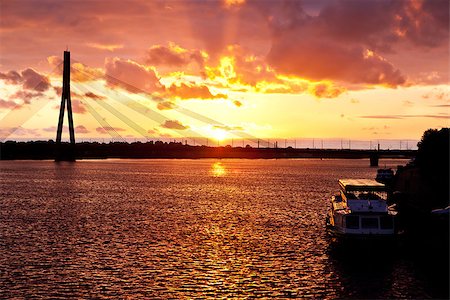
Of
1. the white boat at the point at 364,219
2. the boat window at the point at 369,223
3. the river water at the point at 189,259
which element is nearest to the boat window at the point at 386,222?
the white boat at the point at 364,219

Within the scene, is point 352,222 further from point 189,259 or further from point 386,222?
point 189,259

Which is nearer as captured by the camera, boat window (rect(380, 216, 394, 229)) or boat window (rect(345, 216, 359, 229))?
boat window (rect(380, 216, 394, 229))

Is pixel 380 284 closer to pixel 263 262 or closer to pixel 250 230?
pixel 263 262

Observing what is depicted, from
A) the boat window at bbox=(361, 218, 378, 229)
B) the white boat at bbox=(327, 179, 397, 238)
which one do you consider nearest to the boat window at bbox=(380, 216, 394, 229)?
the white boat at bbox=(327, 179, 397, 238)

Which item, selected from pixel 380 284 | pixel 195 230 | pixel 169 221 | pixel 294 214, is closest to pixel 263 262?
pixel 380 284

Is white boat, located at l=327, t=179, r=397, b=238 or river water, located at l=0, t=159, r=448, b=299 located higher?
white boat, located at l=327, t=179, r=397, b=238

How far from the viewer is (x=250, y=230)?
175 feet

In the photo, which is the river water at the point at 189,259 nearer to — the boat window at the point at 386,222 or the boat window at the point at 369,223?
the boat window at the point at 386,222

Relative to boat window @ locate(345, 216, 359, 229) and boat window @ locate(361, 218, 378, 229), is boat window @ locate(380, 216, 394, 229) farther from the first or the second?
boat window @ locate(345, 216, 359, 229)

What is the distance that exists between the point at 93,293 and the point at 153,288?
3262 mm

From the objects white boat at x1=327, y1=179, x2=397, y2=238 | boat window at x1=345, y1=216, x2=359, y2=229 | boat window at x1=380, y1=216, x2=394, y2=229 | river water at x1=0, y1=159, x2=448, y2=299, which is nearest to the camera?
river water at x1=0, y1=159, x2=448, y2=299

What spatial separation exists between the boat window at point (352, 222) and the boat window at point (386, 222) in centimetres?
175

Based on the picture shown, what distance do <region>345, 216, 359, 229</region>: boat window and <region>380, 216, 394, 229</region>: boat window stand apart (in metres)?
1.75

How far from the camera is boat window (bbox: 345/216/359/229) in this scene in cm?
4059
